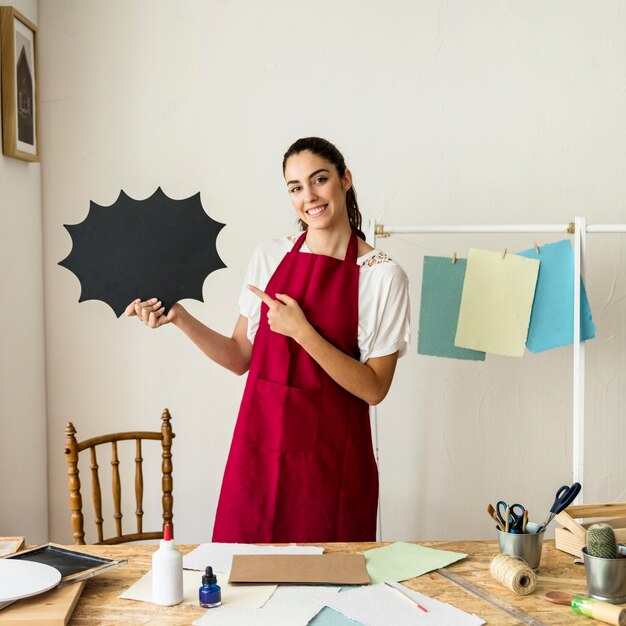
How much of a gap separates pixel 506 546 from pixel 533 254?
1.26 m

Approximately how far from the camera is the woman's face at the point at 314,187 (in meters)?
2.03

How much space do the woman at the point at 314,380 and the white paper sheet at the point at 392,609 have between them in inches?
24.4

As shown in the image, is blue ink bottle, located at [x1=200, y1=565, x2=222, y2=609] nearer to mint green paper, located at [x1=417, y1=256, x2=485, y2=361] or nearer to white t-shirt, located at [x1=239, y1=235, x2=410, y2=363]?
white t-shirt, located at [x1=239, y1=235, x2=410, y2=363]

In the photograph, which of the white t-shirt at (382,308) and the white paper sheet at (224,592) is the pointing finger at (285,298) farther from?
the white paper sheet at (224,592)

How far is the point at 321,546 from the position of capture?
5.35 ft

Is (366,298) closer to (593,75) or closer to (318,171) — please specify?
(318,171)

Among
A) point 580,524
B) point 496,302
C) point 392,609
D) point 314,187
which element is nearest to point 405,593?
point 392,609

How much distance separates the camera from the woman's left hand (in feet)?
6.45

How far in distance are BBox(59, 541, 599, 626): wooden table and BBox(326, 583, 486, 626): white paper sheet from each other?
0.10 ft

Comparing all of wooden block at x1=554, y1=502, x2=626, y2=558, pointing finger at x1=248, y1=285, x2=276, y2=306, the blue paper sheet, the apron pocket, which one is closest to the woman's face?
pointing finger at x1=248, y1=285, x2=276, y2=306

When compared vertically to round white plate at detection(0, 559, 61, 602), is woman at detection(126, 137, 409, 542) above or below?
above

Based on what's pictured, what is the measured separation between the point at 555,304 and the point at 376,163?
0.82 m

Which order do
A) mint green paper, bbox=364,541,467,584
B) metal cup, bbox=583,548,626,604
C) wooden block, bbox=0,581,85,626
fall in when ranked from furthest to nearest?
mint green paper, bbox=364,541,467,584, metal cup, bbox=583,548,626,604, wooden block, bbox=0,581,85,626

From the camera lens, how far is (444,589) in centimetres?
141
